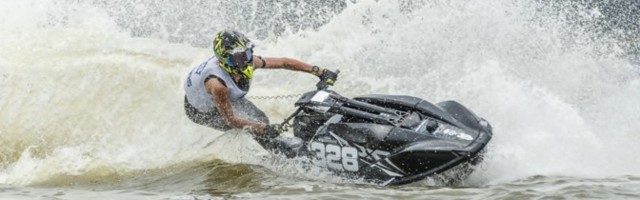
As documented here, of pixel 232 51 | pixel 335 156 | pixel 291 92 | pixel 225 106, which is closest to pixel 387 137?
pixel 335 156

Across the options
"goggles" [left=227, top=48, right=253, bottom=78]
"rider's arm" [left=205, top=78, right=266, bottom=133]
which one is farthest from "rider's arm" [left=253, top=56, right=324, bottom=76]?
"rider's arm" [left=205, top=78, right=266, bottom=133]

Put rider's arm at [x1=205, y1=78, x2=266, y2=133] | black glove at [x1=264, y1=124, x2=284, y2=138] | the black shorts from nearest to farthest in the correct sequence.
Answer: black glove at [x1=264, y1=124, x2=284, y2=138] < rider's arm at [x1=205, y1=78, x2=266, y2=133] < the black shorts

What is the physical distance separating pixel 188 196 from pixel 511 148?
2.91 metres

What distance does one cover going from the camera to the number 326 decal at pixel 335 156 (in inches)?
304

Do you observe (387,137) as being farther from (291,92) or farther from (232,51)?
(291,92)

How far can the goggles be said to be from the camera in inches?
333

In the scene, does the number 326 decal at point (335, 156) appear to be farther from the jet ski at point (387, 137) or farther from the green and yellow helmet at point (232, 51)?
the green and yellow helmet at point (232, 51)

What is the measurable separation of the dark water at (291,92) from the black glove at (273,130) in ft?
1.18

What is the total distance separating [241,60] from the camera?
850 centimetres

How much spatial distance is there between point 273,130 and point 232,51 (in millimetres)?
920

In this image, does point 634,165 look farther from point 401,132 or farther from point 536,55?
point 536,55

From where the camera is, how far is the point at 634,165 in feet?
28.0

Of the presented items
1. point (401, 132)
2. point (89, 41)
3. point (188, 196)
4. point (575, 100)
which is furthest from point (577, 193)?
point (89, 41)

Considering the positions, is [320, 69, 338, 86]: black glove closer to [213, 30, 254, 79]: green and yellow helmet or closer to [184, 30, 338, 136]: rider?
[184, 30, 338, 136]: rider
